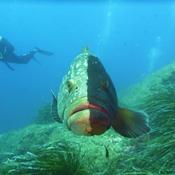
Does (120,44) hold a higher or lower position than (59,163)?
higher

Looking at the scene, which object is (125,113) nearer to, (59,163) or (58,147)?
(59,163)

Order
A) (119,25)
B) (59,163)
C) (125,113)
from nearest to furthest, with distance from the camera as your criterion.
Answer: (125,113)
(59,163)
(119,25)

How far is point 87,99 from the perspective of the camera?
3.38 m

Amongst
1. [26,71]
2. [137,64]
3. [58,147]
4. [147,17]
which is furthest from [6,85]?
[58,147]

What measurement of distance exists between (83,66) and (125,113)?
0.50 m

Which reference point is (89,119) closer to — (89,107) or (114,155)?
(89,107)

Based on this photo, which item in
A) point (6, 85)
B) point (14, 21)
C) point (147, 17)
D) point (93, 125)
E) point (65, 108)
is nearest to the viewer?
point (93, 125)

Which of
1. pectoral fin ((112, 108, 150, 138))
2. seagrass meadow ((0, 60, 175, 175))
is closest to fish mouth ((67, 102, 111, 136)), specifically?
pectoral fin ((112, 108, 150, 138))

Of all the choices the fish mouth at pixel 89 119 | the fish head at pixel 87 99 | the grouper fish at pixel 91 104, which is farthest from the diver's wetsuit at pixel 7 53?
the fish mouth at pixel 89 119

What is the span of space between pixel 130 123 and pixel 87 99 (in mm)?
748

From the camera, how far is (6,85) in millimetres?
118062

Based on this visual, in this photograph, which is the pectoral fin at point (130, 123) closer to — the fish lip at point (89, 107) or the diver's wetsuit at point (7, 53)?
the fish lip at point (89, 107)

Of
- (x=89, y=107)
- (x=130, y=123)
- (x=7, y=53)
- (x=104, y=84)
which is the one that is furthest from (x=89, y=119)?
(x=7, y=53)

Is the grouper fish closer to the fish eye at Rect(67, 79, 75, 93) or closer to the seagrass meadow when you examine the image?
the fish eye at Rect(67, 79, 75, 93)
